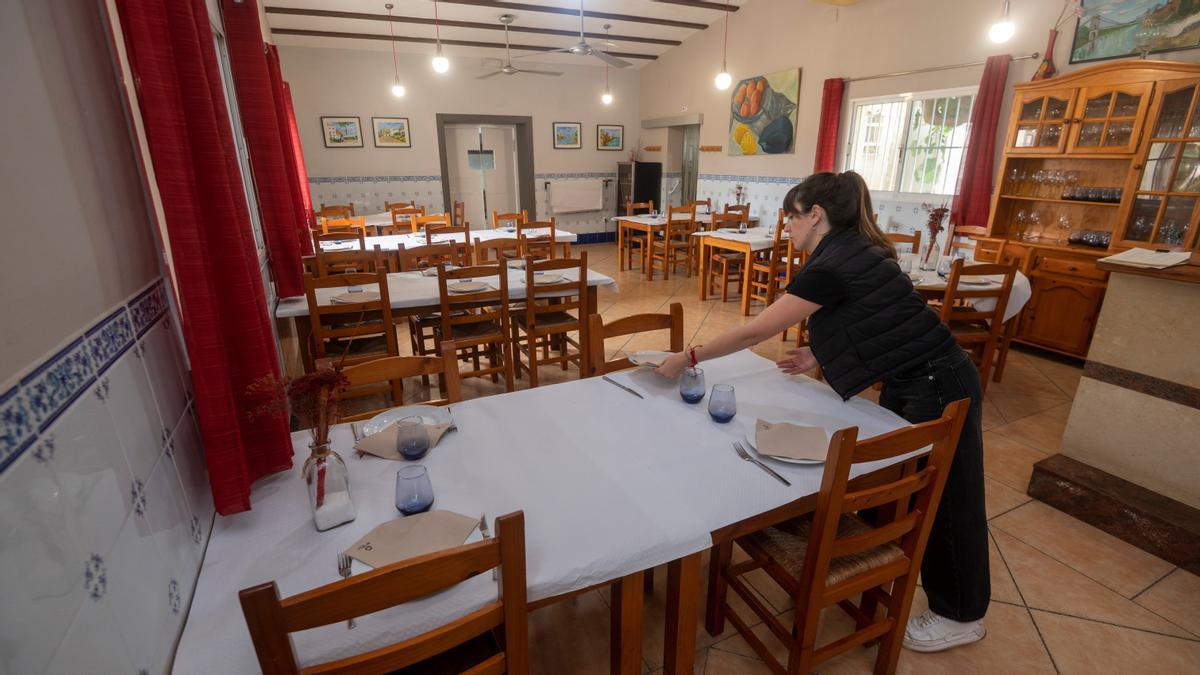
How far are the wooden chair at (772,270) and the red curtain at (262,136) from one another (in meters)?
3.74

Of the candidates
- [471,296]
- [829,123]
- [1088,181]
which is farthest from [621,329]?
[829,123]

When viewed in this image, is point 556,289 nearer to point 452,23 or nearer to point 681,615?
point 681,615

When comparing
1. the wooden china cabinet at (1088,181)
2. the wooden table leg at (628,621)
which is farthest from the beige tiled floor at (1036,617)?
the wooden china cabinet at (1088,181)

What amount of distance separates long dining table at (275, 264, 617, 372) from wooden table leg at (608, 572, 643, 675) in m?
2.28

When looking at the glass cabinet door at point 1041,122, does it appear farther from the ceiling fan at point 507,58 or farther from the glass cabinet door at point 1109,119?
the ceiling fan at point 507,58

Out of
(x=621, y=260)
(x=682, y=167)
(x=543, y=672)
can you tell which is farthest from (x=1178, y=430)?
(x=682, y=167)

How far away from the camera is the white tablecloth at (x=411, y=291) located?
2.98 metres

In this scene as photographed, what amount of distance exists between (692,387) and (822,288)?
49cm

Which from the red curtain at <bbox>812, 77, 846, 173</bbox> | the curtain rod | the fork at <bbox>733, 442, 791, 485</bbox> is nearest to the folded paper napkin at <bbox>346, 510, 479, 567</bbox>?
the fork at <bbox>733, 442, 791, 485</bbox>

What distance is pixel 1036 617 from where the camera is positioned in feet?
6.02

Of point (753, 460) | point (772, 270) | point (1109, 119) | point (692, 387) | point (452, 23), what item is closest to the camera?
point (753, 460)

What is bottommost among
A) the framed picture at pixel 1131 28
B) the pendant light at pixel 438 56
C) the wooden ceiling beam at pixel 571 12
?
the framed picture at pixel 1131 28

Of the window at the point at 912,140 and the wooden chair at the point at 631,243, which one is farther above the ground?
the window at the point at 912,140

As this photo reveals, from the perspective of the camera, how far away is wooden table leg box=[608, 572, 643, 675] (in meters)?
1.15
